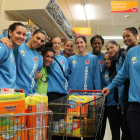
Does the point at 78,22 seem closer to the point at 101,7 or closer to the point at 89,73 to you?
the point at 101,7

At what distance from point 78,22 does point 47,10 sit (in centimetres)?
640

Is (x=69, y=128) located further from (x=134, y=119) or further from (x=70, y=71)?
(x=70, y=71)

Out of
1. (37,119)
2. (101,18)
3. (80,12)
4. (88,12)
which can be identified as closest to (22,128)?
(37,119)

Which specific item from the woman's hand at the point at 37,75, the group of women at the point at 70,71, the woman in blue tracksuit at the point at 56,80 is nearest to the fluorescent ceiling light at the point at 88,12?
the group of women at the point at 70,71

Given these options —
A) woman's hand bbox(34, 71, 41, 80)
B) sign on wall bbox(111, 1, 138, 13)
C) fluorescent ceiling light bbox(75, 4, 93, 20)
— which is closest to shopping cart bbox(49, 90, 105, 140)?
woman's hand bbox(34, 71, 41, 80)

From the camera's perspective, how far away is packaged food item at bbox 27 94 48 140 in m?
1.25

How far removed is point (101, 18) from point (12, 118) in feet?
28.0

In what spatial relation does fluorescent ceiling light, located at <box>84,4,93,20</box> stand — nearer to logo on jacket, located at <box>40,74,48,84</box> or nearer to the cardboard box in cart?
logo on jacket, located at <box>40,74,48,84</box>

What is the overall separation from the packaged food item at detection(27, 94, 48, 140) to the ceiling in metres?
5.71

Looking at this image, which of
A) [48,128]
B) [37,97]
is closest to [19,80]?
[37,97]

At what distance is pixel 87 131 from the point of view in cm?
179

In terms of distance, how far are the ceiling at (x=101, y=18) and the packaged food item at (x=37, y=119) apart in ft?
18.7

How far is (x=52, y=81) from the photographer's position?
267 cm

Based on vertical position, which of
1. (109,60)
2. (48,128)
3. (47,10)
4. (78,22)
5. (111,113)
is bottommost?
(111,113)
